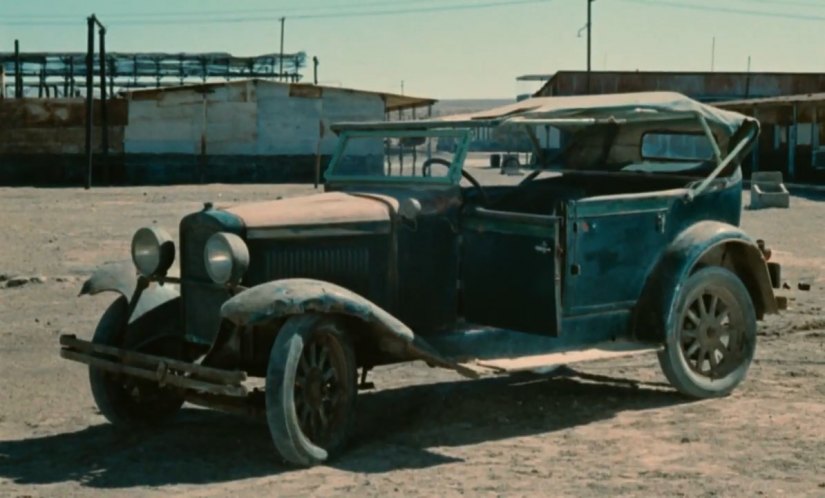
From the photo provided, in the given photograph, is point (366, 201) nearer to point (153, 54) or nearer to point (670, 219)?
point (670, 219)

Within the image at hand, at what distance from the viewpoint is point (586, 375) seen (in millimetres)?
8508

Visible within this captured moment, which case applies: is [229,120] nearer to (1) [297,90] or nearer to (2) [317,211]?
(1) [297,90]

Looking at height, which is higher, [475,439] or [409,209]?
[409,209]

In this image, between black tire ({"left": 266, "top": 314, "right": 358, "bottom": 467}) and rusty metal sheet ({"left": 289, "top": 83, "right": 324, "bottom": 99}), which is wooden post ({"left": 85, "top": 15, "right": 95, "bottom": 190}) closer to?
rusty metal sheet ({"left": 289, "top": 83, "right": 324, "bottom": 99})

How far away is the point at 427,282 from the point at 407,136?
1023 mm

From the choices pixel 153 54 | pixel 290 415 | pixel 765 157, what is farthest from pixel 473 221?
pixel 153 54

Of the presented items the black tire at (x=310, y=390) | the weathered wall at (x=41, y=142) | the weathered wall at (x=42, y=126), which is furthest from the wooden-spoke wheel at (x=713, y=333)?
the weathered wall at (x=42, y=126)

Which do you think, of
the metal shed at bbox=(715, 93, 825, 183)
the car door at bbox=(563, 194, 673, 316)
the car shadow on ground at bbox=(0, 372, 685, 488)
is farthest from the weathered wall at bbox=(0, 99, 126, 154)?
the car door at bbox=(563, 194, 673, 316)

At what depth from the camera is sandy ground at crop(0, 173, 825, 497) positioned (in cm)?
567

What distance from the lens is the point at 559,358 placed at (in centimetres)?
703

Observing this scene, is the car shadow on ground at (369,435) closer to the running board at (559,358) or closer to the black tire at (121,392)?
the black tire at (121,392)

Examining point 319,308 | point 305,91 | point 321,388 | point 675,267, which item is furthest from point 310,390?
point 305,91

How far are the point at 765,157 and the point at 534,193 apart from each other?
33.8 metres

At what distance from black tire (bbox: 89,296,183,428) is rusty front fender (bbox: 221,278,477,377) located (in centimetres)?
109
